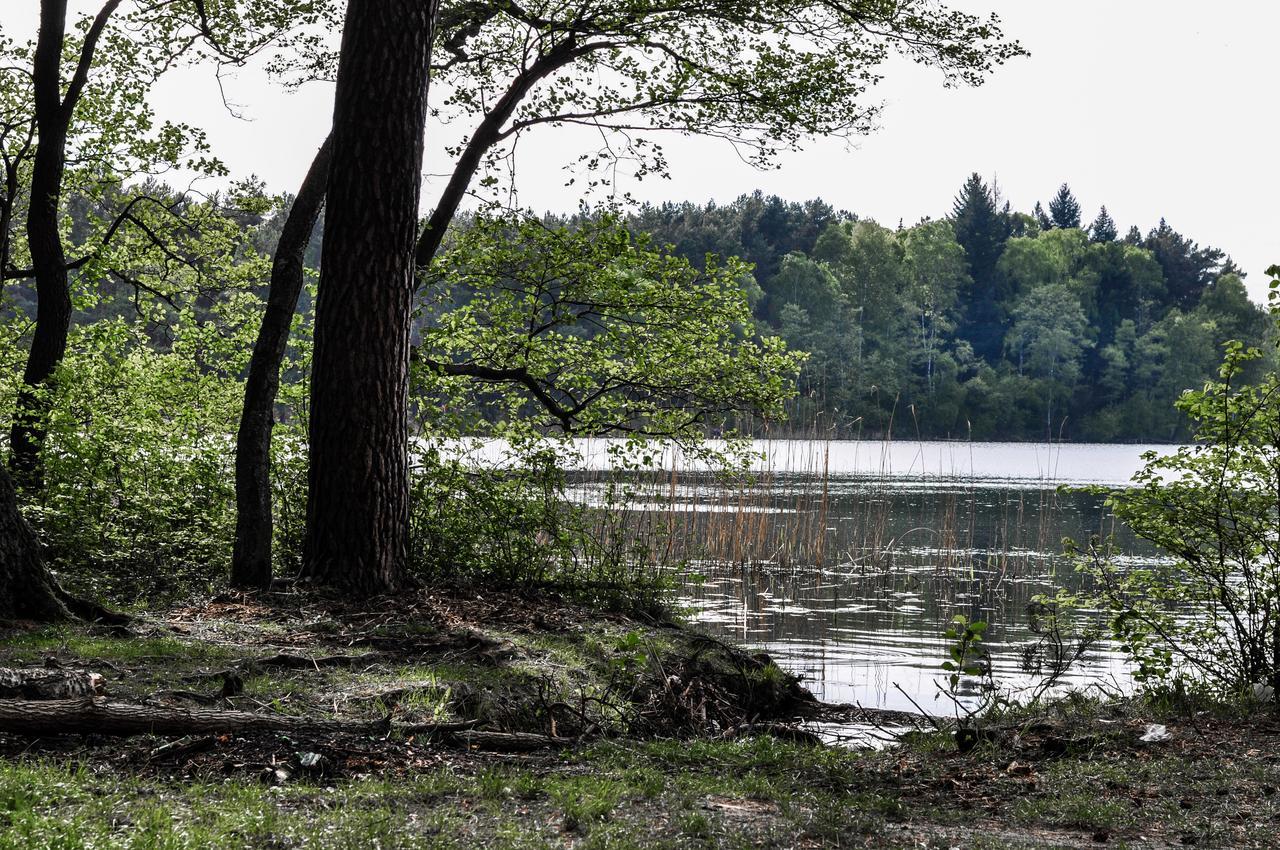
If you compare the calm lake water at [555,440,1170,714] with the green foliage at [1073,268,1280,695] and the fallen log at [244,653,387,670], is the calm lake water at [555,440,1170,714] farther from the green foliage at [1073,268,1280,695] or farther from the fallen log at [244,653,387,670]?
the fallen log at [244,653,387,670]

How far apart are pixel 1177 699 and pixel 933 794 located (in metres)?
3.26

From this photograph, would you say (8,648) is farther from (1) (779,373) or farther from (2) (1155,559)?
(2) (1155,559)

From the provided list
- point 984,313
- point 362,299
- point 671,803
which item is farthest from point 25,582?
point 984,313

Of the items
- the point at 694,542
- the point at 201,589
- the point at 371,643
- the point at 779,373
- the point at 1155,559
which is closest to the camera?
the point at 371,643

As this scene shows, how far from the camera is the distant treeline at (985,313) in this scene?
79438mm

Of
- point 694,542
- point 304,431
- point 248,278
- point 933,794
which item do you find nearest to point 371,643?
point 933,794

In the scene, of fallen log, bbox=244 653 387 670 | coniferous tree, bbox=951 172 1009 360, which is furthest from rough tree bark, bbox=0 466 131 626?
coniferous tree, bbox=951 172 1009 360

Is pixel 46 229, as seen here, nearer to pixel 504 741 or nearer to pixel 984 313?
pixel 504 741

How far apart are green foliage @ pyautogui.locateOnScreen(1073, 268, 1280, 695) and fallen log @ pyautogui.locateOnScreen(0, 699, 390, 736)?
5.81 metres

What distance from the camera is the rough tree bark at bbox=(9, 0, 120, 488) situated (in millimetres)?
12625

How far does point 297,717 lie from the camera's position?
512 centimetres

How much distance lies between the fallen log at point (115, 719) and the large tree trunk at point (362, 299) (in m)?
3.80

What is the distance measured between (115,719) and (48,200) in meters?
10.7

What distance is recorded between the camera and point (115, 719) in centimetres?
472
